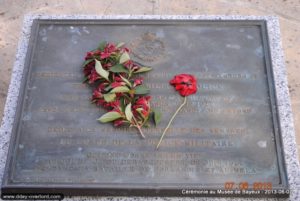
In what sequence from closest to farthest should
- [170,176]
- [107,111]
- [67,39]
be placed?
[170,176], [107,111], [67,39]

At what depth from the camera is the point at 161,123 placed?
377 cm

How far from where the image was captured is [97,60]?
4.04 metres

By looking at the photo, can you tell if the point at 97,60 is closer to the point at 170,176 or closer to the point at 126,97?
the point at 126,97

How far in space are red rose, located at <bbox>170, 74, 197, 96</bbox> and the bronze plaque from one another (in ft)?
0.15

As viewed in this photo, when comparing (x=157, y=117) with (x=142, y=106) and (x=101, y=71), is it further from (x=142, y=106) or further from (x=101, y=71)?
(x=101, y=71)

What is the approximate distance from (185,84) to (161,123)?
34 cm

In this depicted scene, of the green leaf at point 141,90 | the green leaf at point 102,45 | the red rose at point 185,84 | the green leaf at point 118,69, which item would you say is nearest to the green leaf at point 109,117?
the green leaf at point 141,90

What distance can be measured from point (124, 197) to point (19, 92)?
3.53 feet

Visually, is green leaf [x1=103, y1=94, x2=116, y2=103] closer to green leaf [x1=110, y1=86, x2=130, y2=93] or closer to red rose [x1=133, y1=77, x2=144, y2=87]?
green leaf [x1=110, y1=86, x2=130, y2=93]

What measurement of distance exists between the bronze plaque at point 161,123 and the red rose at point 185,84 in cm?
5

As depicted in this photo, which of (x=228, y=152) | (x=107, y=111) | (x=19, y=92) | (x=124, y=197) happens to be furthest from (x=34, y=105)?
(x=228, y=152)

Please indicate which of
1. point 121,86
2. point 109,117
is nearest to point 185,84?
point 121,86

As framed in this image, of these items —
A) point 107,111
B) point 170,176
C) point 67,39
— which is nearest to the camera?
point 170,176

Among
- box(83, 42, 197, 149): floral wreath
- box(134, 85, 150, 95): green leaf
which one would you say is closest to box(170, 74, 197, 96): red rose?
box(83, 42, 197, 149): floral wreath
